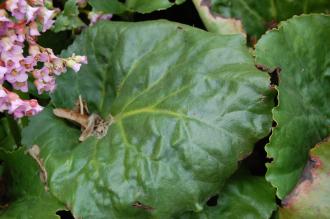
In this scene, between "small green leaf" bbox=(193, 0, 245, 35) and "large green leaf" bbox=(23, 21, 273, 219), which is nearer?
"large green leaf" bbox=(23, 21, 273, 219)

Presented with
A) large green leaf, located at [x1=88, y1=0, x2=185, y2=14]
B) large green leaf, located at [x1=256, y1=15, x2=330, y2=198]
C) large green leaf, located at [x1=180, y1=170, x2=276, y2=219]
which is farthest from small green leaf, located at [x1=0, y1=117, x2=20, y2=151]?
large green leaf, located at [x1=256, y1=15, x2=330, y2=198]

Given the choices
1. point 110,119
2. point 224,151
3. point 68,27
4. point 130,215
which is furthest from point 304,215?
point 68,27

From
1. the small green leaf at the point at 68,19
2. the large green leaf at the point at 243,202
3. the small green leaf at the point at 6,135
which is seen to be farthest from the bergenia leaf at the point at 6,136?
the large green leaf at the point at 243,202

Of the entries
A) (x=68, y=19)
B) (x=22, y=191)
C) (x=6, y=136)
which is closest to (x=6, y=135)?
(x=6, y=136)

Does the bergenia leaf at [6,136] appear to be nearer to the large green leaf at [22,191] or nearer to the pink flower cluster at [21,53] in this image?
the large green leaf at [22,191]

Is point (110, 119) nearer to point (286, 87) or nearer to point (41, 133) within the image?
point (41, 133)

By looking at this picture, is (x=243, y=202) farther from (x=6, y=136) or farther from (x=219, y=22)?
(x=6, y=136)

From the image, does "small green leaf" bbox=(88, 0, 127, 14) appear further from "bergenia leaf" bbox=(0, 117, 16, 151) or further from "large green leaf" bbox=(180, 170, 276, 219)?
"large green leaf" bbox=(180, 170, 276, 219)
